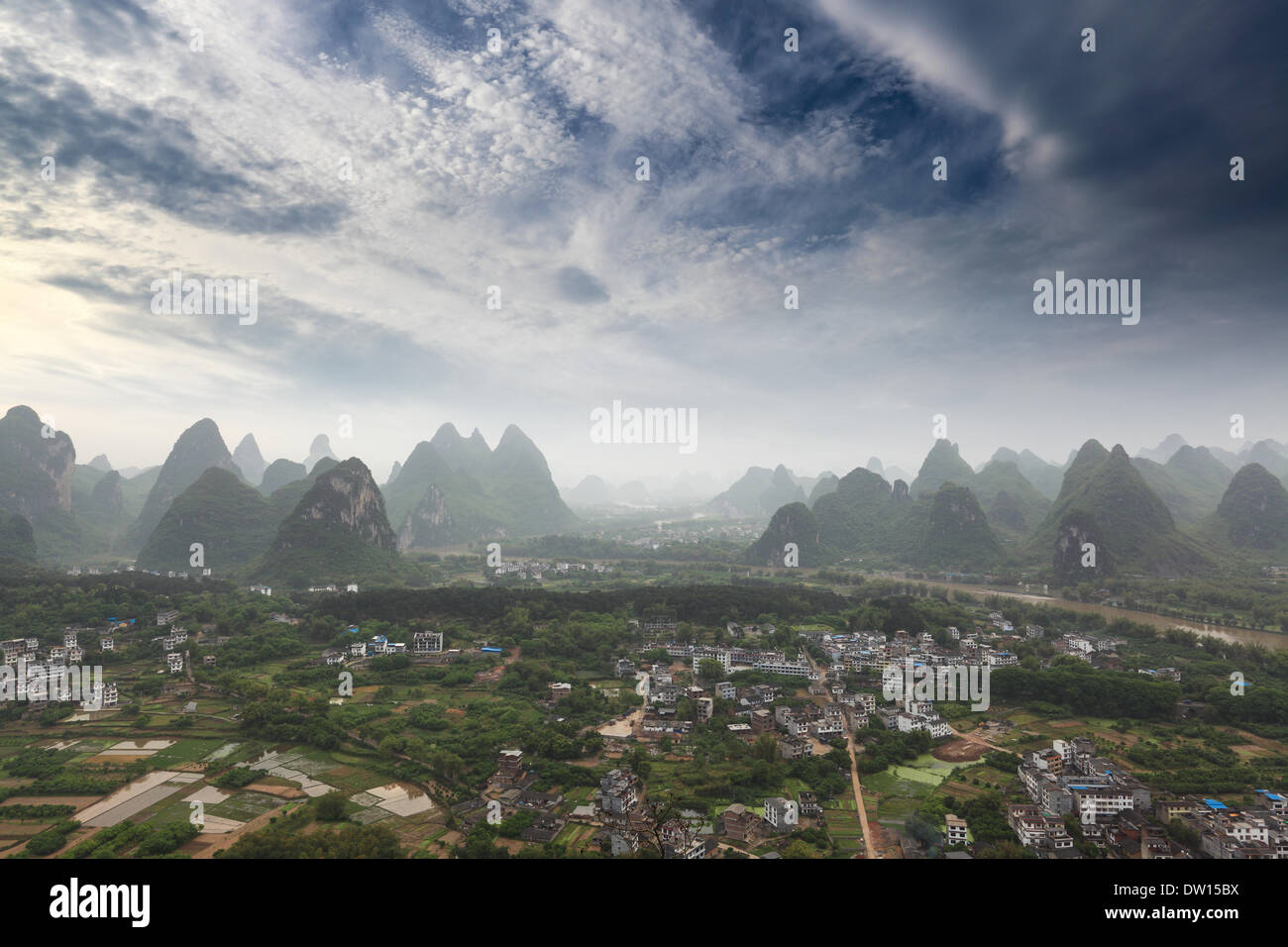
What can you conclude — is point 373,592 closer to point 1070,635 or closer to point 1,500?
point 1070,635

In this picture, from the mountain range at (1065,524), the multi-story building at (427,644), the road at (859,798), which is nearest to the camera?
the road at (859,798)

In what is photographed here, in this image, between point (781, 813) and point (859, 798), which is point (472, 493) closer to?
point (859, 798)

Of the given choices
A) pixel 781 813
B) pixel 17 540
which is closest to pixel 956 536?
pixel 781 813

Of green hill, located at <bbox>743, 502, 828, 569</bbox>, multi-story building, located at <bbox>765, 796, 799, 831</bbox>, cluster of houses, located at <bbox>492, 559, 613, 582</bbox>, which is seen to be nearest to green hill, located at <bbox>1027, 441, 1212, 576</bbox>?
green hill, located at <bbox>743, 502, 828, 569</bbox>

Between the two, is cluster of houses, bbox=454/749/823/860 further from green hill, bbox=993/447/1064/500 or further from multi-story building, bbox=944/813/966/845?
green hill, bbox=993/447/1064/500

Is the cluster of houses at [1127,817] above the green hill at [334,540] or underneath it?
underneath

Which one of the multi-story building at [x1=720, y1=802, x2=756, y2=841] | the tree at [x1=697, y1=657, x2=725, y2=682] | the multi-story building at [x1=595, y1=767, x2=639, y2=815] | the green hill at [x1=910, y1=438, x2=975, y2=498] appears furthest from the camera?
the green hill at [x1=910, y1=438, x2=975, y2=498]

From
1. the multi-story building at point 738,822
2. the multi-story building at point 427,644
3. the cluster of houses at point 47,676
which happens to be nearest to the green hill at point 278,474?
the cluster of houses at point 47,676

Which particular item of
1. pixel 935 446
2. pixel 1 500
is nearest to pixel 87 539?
pixel 1 500

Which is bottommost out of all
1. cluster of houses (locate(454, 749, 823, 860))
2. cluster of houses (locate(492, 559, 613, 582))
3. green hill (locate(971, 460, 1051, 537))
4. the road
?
the road

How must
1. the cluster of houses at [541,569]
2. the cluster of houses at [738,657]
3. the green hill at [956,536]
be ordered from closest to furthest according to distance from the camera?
the cluster of houses at [738,657], the cluster of houses at [541,569], the green hill at [956,536]

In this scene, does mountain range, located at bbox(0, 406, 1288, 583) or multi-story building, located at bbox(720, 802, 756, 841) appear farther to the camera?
mountain range, located at bbox(0, 406, 1288, 583)

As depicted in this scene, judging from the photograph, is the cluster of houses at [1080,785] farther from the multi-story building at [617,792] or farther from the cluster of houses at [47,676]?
the cluster of houses at [47,676]
